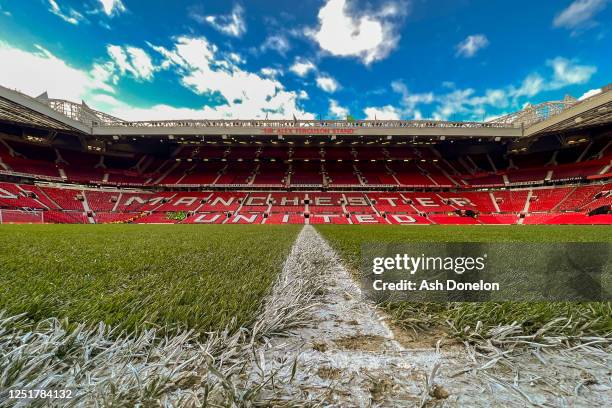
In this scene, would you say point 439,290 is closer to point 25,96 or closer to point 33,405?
point 33,405

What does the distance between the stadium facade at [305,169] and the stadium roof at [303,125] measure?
112mm

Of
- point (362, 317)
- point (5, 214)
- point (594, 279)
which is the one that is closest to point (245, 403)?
point (362, 317)

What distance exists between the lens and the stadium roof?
62.7 ft

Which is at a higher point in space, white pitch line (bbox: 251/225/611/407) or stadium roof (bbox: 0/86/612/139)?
stadium roof (bbox: 0/86/612/139)

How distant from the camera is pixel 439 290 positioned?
151 cm

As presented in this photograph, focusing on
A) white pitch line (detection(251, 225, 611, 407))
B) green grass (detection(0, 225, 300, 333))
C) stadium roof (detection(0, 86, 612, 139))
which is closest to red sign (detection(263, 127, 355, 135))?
stadium roof (detection(0, 86, 612, 139))

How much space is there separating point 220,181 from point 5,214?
662 inches

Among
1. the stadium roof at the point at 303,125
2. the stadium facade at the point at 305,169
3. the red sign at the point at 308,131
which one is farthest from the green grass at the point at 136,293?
the red sign at the point at 308,131

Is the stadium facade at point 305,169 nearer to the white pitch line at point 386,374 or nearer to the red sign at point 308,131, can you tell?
the red sign at point 308,131

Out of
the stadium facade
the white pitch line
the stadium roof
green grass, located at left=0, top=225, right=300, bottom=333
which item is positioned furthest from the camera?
the stadium facade

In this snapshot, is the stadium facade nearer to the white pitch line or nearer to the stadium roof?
the stadium roof

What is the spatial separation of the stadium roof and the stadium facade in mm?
112

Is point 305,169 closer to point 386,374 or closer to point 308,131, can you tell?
point 308,131

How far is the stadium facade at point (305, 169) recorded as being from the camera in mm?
20953
